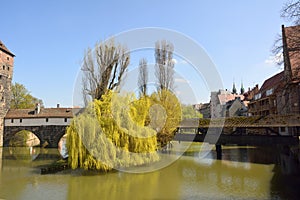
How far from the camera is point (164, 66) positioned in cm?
2180

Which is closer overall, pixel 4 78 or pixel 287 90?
pixel 287 90

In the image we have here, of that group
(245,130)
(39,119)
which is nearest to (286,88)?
(245,130)

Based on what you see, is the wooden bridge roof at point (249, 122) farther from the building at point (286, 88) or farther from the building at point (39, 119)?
the building at point (39, 119)

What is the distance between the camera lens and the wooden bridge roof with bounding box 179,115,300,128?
13305 mm

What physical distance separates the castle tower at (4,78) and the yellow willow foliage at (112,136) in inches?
725

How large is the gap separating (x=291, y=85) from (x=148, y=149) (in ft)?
26.1

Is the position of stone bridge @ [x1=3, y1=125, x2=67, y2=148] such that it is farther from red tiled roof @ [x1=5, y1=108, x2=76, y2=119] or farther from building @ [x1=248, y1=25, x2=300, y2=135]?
building @ [x1=248, y1=25, x2=300, y2=135]

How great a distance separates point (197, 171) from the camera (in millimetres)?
13648

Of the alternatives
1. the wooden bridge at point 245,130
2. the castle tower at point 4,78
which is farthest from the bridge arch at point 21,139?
the wooden bridge at point 245,130

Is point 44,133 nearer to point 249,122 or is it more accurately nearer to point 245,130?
point 245,130

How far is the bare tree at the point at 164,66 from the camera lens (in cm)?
2127

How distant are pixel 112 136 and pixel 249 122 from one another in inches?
336

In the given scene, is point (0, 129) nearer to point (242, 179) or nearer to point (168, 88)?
point (168, 88)

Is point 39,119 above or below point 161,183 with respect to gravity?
above
